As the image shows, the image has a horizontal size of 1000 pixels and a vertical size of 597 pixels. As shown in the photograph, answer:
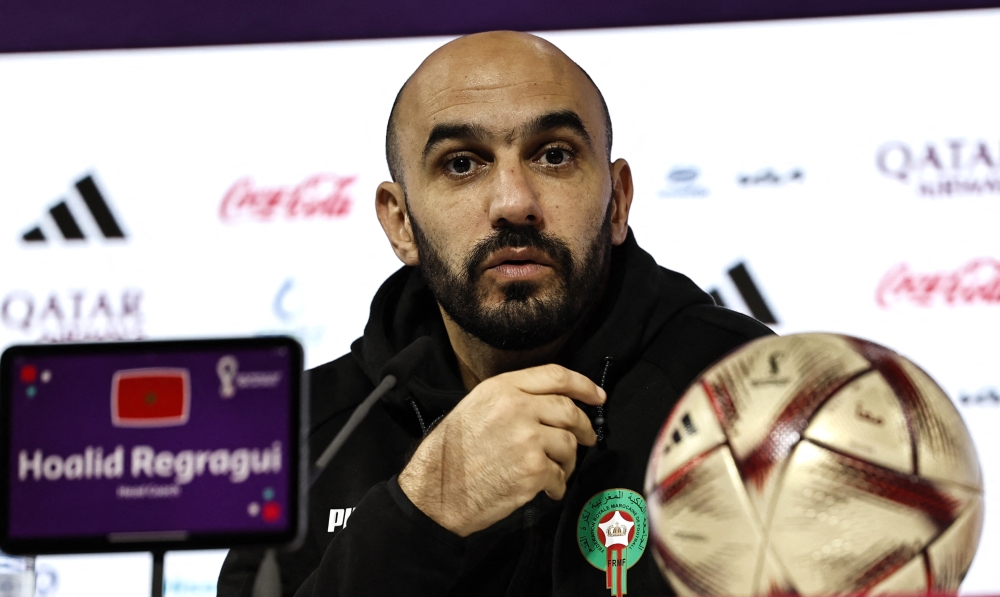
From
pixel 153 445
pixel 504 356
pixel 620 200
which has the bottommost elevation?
pixel 153 445

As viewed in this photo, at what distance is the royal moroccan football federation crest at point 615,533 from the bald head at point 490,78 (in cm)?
67

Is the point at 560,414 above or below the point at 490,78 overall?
below

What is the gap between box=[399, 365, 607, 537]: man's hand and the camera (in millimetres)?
1422

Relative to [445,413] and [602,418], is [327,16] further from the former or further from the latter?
[602,418]

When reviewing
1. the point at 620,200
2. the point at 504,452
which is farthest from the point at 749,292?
the point at 504,452

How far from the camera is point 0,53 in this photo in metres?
3.26

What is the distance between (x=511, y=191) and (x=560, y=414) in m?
0.44

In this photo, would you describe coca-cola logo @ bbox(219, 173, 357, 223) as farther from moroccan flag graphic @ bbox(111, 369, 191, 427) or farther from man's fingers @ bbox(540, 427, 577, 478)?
moroccan flag graphic @ bbox(111, 369, 191, 427)

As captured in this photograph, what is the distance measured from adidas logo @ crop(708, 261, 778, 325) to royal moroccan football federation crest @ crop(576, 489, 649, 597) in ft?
5.17

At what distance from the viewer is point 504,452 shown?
1419 mm

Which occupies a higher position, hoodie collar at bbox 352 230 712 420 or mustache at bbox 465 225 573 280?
mustache at bbox 465 225 573 280

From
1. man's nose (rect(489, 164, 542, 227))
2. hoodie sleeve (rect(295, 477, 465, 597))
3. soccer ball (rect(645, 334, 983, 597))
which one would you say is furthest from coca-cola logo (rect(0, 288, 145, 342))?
soccer ball (rect(645, 334, 983, 597))

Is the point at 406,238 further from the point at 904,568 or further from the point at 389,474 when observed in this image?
the point at 904,568

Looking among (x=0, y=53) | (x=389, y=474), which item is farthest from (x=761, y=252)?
(x=0, y=53)
